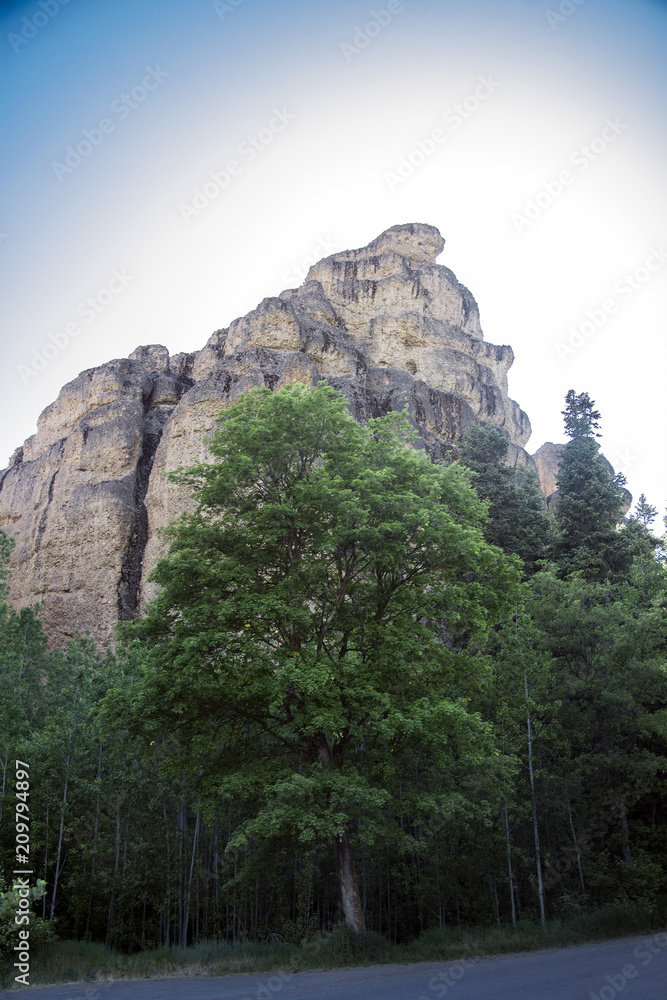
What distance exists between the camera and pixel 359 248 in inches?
2485

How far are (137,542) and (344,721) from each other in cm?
3243

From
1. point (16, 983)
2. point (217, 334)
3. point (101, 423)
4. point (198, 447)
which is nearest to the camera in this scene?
point (16, 983)

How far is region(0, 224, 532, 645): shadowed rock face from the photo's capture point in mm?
43312

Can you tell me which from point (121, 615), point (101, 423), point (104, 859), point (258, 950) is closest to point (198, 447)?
point (101, 423)

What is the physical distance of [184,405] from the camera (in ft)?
151

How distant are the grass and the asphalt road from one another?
56 cm

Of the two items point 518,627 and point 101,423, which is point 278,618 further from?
point 101,423

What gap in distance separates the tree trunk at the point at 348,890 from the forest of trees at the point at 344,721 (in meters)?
0.05

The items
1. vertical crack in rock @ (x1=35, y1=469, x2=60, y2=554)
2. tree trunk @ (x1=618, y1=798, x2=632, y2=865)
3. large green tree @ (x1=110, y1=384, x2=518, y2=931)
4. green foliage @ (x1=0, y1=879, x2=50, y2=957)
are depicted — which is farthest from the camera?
→ vertical crack in rock @ (x1=35, y1=469, x2=60, y2=554)

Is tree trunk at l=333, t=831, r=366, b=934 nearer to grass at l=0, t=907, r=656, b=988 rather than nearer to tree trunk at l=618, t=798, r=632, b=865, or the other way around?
grass at l=0, t=907, r=656, b=988

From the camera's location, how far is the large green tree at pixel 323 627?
14312 millimetres

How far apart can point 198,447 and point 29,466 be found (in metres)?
13.5

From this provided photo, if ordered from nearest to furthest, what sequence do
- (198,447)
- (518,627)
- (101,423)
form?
(518,627)
(198,447)
(101,423)

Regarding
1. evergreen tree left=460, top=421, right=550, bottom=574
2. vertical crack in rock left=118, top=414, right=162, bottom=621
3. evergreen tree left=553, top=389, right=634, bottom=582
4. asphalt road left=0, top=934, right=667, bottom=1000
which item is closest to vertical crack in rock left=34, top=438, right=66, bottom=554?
vertical crack in rock left=118, top=414, right=162, bottom=621
